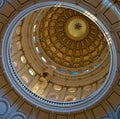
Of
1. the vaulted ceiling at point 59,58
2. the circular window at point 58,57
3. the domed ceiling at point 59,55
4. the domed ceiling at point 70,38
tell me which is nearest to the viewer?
the vaulted ceiling at point 59,58

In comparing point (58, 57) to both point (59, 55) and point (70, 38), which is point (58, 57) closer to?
point (59, 55)

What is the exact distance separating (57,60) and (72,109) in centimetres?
1082

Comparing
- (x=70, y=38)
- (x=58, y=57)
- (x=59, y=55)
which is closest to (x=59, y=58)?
(x=58, y=57)

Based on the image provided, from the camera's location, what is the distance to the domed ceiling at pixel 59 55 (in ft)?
86.5

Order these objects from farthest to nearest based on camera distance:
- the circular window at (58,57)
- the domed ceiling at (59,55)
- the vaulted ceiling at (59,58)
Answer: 1. the domed ceiling at (59,55)
2. the circular window at (58,57)
3. the vaulted ceiling at (59,58)

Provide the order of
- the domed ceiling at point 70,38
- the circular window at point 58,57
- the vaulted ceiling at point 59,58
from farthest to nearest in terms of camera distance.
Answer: the domed ceiling at point 70,38 < the circular window at point 58,57 < the vaulted ceiling at point 59,58

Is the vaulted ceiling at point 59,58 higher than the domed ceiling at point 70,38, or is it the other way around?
the domed ceiling at point 70,38

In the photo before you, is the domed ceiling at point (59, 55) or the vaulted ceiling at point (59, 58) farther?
the domed ceiling at point (59, 55)

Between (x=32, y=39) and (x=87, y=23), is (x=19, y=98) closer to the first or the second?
(x=32, y=39)

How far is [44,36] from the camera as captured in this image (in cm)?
3125

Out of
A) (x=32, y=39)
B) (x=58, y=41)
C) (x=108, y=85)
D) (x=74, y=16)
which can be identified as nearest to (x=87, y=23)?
(x=74, y=16)

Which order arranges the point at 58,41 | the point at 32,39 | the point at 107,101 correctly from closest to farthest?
the point at 107,101 < the point at 32,39 < the point at 58,41

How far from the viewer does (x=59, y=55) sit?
1300 inches

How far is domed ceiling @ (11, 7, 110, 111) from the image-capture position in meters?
26.4
